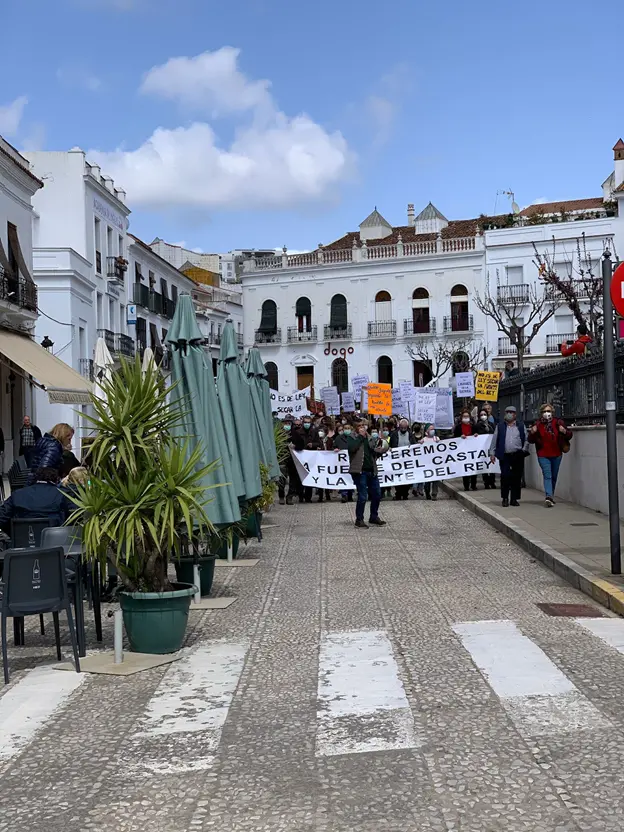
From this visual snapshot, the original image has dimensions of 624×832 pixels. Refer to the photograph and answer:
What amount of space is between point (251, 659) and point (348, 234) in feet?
229

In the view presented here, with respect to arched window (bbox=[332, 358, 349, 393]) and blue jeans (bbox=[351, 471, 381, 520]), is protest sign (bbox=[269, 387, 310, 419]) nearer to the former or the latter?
blue jeans (bbox=[351, 471, 381, 520])

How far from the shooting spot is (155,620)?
8.16m

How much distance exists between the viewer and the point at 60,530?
29.3 feet

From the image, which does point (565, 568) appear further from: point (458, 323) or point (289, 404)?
point (458, 323)

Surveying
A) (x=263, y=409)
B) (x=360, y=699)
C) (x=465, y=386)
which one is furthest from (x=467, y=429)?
(x=360, y=699)

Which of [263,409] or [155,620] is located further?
[263,409]

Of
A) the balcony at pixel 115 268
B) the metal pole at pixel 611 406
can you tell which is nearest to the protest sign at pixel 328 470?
the metal pole at pixel 611 406

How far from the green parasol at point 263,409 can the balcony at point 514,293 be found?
4037cm

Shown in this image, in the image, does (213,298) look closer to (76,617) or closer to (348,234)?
(348,234)

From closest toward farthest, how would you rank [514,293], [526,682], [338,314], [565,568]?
[526,682] < [565,568] < [514,293] < [338,314]

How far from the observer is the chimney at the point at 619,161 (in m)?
61.8

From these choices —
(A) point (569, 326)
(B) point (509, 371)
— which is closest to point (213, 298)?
(A) point (569, 326)

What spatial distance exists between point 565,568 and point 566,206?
199 ft

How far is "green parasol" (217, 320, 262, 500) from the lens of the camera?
12602mm
